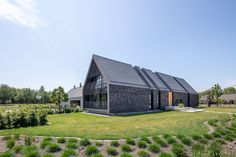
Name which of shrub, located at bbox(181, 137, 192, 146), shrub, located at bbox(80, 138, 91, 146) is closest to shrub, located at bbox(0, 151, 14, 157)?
shrub, located at bbox(80, 138, 91, 146)

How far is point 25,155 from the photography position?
19.9ft

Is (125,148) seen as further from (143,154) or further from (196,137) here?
(196,137)

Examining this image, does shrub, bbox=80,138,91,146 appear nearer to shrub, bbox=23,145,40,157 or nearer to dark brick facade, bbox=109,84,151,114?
shrub, bbox=23,145,40,157

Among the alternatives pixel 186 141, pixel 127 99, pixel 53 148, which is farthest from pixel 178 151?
pixel 127 99

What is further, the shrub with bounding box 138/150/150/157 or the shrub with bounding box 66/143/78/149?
the shrub with bounding box 66/143/78/149

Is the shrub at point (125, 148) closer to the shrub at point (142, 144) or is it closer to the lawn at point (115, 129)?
the shrub at point (142, 144)

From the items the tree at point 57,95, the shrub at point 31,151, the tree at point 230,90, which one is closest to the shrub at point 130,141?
the shrub at point 31,151

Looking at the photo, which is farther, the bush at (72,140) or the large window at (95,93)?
the large window at (95,93)

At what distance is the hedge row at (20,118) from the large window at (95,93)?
10.3 metres

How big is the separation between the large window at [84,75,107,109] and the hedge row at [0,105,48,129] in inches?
405

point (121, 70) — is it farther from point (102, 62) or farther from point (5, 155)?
point (5, 155)

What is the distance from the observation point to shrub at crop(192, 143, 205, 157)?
21.7 ft

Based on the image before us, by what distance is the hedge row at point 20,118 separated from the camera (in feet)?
38.5

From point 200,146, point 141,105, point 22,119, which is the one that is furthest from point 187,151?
point 141,105
